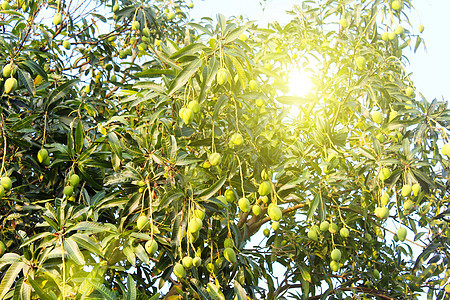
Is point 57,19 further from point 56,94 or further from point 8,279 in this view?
point 8,279

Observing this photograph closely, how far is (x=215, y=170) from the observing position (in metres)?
1.81

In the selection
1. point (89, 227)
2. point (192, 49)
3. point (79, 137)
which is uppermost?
point (192, 49)

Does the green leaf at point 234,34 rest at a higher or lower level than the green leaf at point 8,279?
higher

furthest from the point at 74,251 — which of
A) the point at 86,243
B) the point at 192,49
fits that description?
the point at 192,49

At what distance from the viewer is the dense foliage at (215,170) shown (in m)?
1.53

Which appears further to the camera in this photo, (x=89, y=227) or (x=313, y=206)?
(x=313, y=206)

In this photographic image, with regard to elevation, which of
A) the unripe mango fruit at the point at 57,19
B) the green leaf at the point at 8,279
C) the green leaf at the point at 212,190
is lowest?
the green leaf at the point at 8,279

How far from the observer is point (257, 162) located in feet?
6.25

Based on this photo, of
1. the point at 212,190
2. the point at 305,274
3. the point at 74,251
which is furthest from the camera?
the point at 305,274

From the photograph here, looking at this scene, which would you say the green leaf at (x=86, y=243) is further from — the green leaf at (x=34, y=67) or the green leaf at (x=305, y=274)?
the green leaf at (x=305, y=274)

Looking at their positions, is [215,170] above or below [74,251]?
above

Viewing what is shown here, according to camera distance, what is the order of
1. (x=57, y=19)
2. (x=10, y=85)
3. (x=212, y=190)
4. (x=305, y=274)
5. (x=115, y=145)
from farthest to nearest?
(x=57, y=19) → (x=305, y=274) → (x=10, y=85) → (x=115, y=145) → (x=212, y=190)

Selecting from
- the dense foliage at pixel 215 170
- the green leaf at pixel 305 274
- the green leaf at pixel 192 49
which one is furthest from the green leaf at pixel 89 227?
the green leaf at pixel 305 274

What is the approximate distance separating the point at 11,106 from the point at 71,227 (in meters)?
0.90
